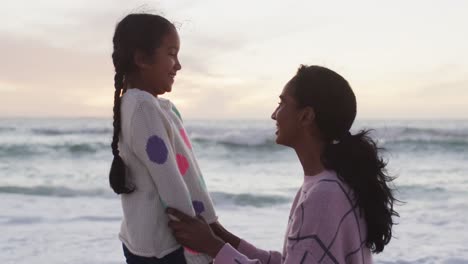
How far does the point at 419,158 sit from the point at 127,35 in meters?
14.9

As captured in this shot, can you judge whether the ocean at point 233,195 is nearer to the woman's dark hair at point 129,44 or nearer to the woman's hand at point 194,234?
the woman's hand at point 194,234

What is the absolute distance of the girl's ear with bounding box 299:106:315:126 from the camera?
1.57m

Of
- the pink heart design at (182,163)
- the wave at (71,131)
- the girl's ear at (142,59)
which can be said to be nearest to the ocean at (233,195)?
the pink heart design at (182,163)

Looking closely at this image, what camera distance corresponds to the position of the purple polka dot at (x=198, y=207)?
5.58 ft

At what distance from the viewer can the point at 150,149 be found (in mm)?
1606

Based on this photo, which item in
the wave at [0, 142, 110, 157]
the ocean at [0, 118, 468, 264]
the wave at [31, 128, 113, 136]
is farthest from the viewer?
the wave at [31, 128, 113, 136]

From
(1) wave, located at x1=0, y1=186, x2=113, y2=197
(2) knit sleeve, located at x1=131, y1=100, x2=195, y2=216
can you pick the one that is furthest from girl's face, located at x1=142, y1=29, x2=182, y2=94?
(1) wave, located at x1=0, y1=186, x2=113, y2=197

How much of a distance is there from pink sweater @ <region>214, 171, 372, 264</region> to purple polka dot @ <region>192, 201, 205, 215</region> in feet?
0.92

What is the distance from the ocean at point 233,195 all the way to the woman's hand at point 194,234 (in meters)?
0.72

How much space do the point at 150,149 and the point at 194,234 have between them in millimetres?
250

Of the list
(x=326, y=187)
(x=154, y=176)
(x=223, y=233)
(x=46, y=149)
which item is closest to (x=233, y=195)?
(x=223, y=233)

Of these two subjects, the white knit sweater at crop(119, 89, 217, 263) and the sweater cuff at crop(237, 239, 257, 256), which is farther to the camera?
the sweater cuff at crop(237, 239, 257, 256)

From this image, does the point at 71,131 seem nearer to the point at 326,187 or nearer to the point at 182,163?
the point at 182,163

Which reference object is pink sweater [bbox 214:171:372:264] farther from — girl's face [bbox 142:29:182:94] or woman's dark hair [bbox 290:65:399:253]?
girl's face [bbox 142:29:182:94]
